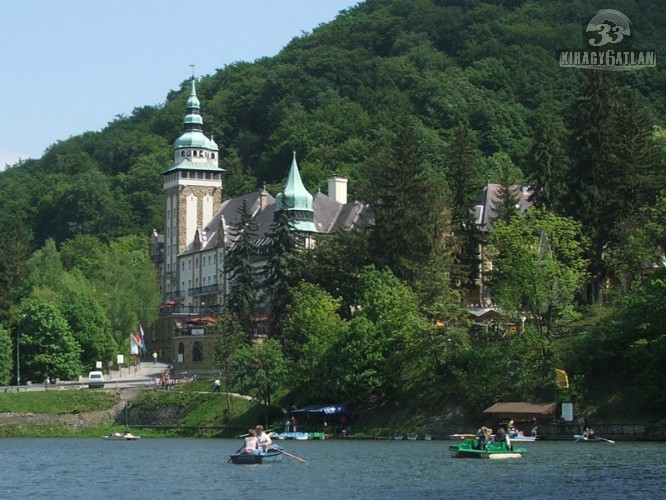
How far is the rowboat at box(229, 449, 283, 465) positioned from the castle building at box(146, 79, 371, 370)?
2691 inches

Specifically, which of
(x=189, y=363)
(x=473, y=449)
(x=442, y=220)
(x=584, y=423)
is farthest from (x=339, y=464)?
(x=189, y=363)

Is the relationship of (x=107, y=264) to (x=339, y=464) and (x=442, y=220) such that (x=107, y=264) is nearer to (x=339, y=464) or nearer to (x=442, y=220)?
(x=442, y=220)

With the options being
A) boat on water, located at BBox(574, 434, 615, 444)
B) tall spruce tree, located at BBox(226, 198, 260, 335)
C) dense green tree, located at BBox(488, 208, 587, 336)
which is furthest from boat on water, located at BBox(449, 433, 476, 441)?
tall spruce tree, located at BBox(226, 198, 260, 335)

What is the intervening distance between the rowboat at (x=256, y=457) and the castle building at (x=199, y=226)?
6835 cm

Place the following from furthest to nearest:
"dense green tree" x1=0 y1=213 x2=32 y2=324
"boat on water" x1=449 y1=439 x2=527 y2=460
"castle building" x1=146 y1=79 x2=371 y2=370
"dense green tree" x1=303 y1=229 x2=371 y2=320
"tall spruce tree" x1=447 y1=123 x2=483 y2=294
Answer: "castle building" x1=146 y1=79 x2=371 y2=370
"dense green tree" x1=0 y1=213 x2=32 y2=324
"tall spruce tree" x1=447 y1=123 x2=483 y2=294
"dense green tree" x1=303 y1=229 x2=371 y2=320
"boat on water" x1=449 y1=439 x2=527 y2=460

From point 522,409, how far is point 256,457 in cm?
2170

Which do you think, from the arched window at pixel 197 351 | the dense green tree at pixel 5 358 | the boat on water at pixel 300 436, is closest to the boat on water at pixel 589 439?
the boat on water at pixel 300 436

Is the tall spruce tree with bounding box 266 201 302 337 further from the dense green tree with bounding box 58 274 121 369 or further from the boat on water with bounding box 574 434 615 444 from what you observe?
the boat on water with bounding box 574 434 615 444

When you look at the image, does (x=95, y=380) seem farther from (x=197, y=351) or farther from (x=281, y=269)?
(x=197, y=351)

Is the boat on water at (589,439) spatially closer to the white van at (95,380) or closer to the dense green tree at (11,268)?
the white van at (95,380)

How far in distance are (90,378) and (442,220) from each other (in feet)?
106

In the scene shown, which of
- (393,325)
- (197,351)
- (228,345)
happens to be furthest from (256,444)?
(197,351)

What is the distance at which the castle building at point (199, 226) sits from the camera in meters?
142

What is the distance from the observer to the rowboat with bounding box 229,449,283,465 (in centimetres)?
6812
